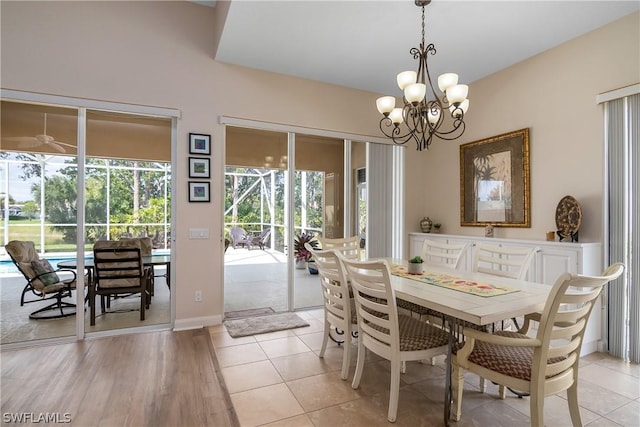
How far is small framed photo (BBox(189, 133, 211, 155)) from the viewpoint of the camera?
3.63 m

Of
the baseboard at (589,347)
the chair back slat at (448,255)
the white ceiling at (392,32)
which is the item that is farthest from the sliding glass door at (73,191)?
the baseboard at (589,347)

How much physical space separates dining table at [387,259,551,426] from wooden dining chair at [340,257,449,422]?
119 millimetres

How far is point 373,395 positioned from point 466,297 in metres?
0.99

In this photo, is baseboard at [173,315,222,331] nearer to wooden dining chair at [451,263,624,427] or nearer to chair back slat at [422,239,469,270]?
chair back slat at [422,239,469,270]

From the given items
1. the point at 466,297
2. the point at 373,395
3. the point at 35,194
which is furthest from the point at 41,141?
the point at 466,297

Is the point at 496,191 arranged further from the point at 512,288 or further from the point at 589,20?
the point at 512,288

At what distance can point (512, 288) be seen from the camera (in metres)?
2.14

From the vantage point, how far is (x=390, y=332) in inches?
79.5

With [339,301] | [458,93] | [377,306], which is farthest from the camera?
[339,301]

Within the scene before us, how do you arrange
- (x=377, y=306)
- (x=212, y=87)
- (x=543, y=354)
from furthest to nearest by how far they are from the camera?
(x=212, y=87) → (x=377, y=306) → (x=543, y=354)

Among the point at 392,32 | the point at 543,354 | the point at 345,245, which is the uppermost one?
the point at 392,32

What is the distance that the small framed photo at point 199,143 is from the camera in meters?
3.63

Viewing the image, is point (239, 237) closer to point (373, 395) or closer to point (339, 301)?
point (339, 301)

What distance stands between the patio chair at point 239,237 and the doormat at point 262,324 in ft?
3.01
